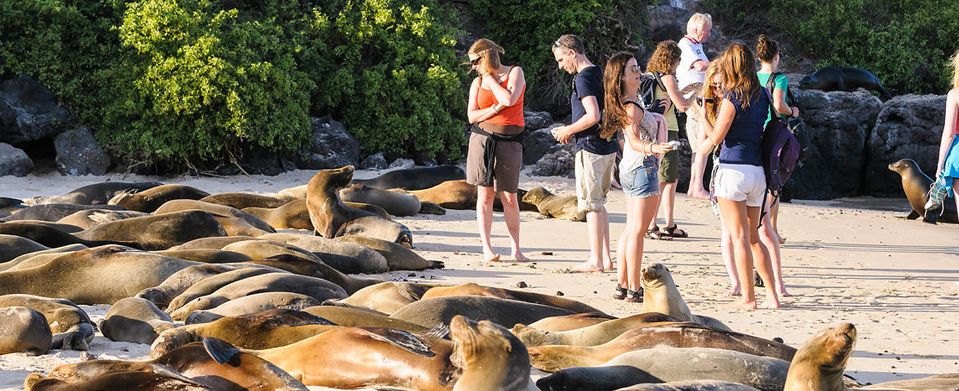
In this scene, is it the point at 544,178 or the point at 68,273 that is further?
the point at 544,178

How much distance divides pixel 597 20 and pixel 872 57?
6.02 m

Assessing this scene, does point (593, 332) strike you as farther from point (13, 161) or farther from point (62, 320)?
point (13, 161)

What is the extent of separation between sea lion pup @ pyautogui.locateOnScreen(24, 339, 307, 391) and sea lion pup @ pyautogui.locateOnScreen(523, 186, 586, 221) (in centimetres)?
814

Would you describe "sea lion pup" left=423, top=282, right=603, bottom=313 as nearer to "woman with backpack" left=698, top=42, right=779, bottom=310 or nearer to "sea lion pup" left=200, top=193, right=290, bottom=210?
"woman with backpack" left=698, top=42, right=779, bottom=310

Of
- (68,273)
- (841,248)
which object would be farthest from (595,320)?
(841,248)

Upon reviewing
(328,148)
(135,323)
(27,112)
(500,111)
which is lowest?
(135,323)

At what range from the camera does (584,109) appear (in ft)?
28.0

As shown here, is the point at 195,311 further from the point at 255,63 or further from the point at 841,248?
the point at 255,63

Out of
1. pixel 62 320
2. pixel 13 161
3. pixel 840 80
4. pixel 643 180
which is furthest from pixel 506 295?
pixel 840 80

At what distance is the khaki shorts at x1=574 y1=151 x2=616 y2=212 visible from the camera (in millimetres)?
8461

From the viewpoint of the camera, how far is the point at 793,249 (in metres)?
10.5

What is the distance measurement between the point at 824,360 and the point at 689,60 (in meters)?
6.24

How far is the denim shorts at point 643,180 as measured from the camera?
301 inches

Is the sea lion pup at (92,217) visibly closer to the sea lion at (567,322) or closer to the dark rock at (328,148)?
the sea lion at (567,322)
